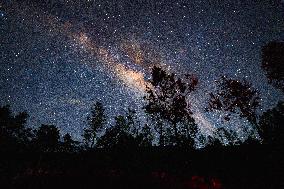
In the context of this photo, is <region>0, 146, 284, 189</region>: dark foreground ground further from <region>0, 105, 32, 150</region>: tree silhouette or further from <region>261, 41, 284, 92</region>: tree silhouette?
<region>0, 105, 32, 150</region>: tree silhouette

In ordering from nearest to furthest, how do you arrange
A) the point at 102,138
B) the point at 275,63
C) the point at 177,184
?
1. the point at 177,184
2. the point at 275,63
3. the point at 102,138

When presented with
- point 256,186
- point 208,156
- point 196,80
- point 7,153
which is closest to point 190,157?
point 208,156

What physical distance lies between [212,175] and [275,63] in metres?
18.5

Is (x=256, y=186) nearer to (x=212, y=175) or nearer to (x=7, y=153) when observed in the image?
(x=212, y=175)

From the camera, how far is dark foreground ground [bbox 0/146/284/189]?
12.5 metres

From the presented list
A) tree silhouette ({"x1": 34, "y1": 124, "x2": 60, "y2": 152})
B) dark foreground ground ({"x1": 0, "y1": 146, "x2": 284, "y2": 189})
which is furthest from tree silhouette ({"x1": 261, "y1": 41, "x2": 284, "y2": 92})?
tree silhouette ({"x1": 34, "y1": 124, "x2": 60, "y2": 152})

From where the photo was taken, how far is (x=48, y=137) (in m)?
55.7

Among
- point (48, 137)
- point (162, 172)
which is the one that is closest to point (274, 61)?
point (162, 172)

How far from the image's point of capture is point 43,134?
5622cm

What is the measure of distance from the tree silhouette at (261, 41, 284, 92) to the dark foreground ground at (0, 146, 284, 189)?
31.2ft

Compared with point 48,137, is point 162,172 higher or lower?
lower

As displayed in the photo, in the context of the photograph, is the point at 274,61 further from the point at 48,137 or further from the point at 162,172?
the point at 48,137

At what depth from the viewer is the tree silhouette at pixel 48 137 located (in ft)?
173

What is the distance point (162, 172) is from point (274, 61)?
22416 millimetres
